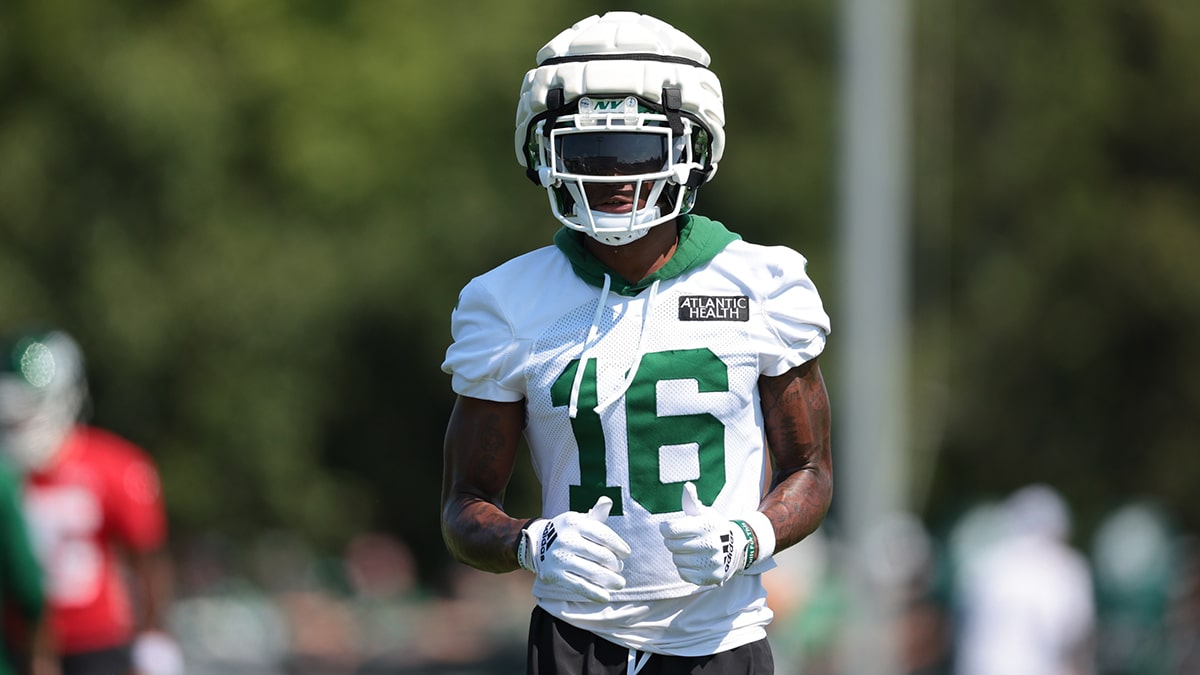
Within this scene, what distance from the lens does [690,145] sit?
4.18m

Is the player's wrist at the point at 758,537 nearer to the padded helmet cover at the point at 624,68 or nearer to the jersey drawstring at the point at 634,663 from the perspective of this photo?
the jersey drawstring at the point at 634,663

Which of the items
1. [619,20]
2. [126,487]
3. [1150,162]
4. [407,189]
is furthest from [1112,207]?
[619,20]

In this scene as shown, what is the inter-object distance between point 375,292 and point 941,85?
7.52 meters

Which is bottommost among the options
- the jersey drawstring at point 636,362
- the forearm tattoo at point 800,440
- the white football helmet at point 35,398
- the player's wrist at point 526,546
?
the white football helmet at point 35,398

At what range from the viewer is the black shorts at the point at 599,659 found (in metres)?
4.08

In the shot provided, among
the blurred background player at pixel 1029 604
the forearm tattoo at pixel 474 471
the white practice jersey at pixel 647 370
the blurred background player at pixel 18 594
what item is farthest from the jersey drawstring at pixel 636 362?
the blurred background player at pixel 1029 604

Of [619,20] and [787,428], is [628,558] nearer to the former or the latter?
[787,428]

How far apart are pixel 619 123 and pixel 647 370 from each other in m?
0.55

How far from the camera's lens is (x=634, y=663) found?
13.4ft

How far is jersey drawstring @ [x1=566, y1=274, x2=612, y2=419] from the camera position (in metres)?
4.05

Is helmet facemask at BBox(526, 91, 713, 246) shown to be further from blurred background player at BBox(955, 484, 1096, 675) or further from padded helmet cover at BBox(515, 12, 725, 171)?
blurred background player at BBox(955, 484, 1096, 675)

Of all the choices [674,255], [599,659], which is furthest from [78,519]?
[674,255]

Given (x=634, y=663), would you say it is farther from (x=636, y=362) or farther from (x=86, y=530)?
(x=86, y=530)

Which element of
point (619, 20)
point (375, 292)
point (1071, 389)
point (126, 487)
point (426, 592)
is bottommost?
point (426, 592)
